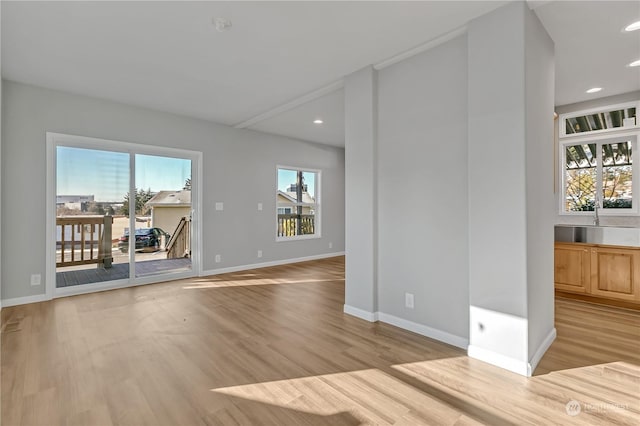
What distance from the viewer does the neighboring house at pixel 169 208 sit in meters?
4.77

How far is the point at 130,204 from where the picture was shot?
4516mm

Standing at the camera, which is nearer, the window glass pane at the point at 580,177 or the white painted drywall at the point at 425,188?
the white painted drywall at the point at 425,188

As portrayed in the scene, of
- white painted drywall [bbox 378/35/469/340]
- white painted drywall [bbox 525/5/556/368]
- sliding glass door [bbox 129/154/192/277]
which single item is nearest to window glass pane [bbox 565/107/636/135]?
white painted drywall [bbox 525/5/556/368]

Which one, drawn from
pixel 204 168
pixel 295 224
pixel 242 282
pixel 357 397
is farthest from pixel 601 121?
pixel 204 168

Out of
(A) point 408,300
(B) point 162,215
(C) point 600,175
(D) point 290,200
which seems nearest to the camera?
(A) point 408,300

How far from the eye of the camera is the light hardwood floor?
65.8 inches

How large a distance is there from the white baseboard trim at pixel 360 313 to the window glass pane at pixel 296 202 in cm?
338

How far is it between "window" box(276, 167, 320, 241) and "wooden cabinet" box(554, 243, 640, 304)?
4564 mm

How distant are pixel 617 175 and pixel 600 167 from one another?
0.69ft

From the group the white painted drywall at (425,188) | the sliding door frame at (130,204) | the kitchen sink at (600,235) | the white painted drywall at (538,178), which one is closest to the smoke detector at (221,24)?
the white painted drywall at (425,188)

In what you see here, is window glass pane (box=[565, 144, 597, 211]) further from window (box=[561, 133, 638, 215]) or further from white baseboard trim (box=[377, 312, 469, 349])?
white baseboard trim (box=[377, 312, 469, 349])

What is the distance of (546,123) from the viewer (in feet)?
8.13

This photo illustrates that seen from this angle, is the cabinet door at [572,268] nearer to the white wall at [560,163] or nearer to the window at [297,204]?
the white wall at [560,163]

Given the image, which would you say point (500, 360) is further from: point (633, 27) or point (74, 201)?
point (74, 201)
